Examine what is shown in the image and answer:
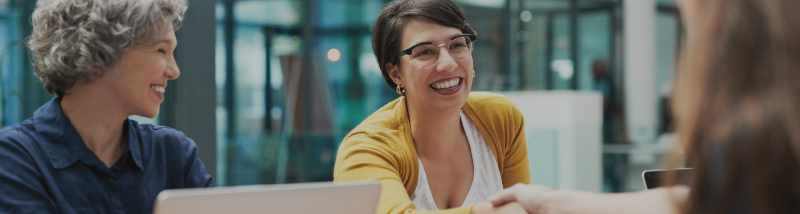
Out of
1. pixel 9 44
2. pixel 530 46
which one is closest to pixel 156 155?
pixel 9 44

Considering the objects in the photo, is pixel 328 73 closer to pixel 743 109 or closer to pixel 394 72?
pixel 394 72

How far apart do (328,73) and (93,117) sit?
5.56m

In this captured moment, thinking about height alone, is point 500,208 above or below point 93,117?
below

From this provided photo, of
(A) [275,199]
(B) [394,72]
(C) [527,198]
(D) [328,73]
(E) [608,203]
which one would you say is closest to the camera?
(A) [275,199]

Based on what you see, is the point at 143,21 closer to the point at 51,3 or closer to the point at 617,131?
the point at 51,3

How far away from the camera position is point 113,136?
4.82 ft

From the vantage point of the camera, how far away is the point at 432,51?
6.25 feet

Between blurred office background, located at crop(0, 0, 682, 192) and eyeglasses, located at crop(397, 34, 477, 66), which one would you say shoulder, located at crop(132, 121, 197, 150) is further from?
blurred office background, located at crop(0, 0, 682, 192)

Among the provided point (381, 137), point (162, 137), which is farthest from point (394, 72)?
point (162, 137)

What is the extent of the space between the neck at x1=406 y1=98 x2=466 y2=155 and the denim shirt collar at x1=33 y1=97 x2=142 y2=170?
0.87 m

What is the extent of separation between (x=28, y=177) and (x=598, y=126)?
13.6ft

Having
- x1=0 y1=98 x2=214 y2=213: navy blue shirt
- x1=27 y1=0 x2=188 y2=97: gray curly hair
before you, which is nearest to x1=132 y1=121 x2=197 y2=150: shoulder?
x1=0 y1=98 x2=214 y2=213: navy blue shirt

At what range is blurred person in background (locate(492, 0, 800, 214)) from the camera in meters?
0.84

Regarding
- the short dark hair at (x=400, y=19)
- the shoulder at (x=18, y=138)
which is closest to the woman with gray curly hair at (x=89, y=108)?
the shoulder at (x=18, y=138)
